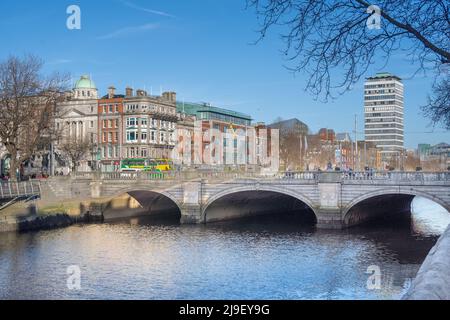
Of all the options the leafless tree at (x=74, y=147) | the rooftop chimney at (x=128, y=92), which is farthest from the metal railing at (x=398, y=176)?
the rooftop chimney at (x=128, y=92)

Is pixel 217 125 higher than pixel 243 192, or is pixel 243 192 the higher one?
pixel 217 125

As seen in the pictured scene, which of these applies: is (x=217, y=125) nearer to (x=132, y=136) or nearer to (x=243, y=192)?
(x=132, y=136)

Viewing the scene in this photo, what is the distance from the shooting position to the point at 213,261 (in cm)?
3478

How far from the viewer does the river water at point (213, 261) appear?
26781 millimetres

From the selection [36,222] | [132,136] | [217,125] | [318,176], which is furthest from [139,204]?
[217,125]

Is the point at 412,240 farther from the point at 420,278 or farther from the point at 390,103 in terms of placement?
the point at 390,103

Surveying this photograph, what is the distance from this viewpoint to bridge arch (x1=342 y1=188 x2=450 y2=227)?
48.3 m

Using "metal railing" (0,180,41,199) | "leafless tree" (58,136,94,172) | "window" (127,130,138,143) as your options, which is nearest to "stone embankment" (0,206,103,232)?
"metal railing" (0,180,41,199)

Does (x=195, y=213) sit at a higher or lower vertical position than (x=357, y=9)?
lower

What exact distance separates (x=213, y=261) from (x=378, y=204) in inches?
1189

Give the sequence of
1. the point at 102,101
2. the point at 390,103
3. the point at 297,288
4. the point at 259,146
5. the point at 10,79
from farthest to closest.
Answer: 1. the point at 390,103
2. the point at 259,146
3. the point at 102,101
4. the point at 10,79
5. the point at 297,288

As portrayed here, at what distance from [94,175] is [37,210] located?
12.5 metres

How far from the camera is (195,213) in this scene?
187 feet

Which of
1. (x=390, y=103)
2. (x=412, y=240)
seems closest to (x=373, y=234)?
(x=412, y=240)
